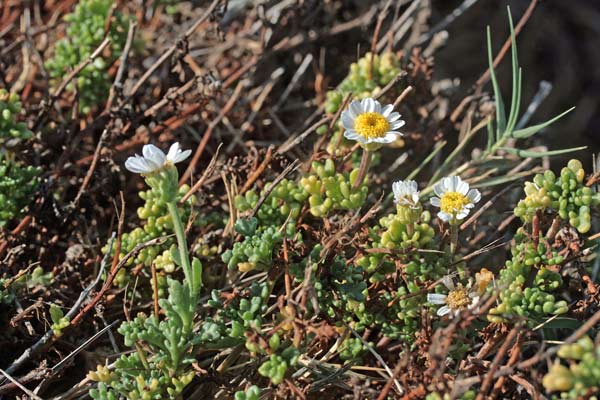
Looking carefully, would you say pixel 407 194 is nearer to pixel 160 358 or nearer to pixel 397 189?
pixel 397 189

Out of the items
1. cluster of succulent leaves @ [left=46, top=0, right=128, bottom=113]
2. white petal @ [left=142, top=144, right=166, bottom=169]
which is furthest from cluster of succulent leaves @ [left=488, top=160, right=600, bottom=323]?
cluster of succulent leaves @ [left=46, top=0, right=128, bottom=113]

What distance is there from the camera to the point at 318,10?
2.75m

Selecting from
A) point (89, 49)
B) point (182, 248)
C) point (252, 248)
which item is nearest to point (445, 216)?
point (252, 248)

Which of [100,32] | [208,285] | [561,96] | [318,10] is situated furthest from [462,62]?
[208,285]

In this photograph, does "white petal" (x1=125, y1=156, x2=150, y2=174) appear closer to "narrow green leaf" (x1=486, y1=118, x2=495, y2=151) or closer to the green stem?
the green stem

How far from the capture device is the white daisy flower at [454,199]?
1739mm

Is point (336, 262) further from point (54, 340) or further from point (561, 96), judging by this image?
point (561, 96)

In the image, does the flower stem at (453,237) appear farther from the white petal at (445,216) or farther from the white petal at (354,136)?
the white petal at (354,136)

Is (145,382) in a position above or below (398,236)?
below

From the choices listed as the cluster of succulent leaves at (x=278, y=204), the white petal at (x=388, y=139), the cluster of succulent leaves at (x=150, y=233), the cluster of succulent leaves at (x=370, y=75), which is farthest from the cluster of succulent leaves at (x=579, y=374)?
the cluster of succulent leaves at (x=370, y=75)

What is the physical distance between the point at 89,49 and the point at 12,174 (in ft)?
1.93

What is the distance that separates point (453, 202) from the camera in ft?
5.73

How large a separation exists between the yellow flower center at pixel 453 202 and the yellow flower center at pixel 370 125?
9.3 inches

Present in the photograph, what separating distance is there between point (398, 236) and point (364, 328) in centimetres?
27
